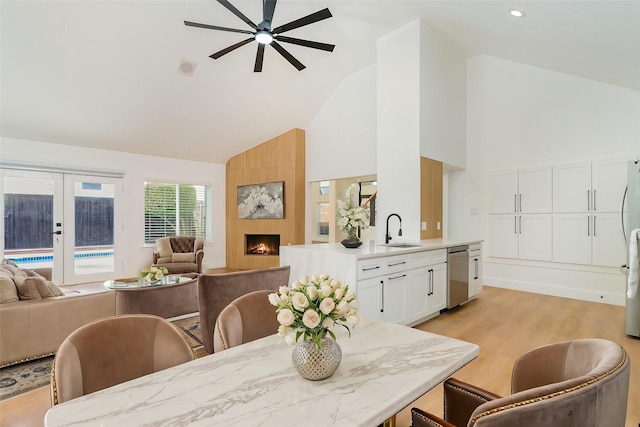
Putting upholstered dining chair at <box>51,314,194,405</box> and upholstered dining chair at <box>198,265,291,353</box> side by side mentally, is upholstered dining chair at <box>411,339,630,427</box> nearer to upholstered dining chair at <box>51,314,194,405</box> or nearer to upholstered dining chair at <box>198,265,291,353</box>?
upholstered dining chair at <box>51,314,194,405</box>

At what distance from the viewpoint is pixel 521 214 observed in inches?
215

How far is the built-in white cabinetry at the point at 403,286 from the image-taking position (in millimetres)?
3072

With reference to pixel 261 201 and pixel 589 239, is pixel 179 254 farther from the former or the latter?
pixel 589 239

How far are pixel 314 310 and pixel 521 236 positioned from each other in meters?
5.66

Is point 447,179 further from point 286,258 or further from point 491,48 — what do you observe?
point 286,258

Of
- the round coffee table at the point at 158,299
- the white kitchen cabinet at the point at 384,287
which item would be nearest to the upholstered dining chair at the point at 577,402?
the white kitchen cabinet at the point at 384,287

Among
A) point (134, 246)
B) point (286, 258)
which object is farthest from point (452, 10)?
point (134, 246)

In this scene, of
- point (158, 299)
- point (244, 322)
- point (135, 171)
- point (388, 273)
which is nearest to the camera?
point (244, 322)

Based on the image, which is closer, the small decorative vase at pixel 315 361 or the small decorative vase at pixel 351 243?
the small decorative vase at pixel 315 361

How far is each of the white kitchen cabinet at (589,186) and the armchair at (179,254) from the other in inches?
246

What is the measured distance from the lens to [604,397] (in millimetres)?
755

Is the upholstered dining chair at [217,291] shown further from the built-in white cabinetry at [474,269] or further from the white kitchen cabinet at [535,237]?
the white kitchen cabinet at [535,237]

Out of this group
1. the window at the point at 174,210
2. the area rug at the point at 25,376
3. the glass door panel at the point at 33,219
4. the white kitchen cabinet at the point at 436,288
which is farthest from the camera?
the window at the point at 174,210

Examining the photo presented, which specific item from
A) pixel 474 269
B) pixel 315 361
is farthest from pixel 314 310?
pixel 474 269
